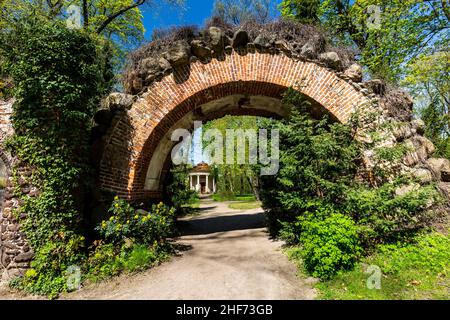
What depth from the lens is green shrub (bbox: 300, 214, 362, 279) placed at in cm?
398

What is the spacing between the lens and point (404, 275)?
3.71 metres

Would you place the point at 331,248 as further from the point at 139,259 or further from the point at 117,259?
the point at 117,259

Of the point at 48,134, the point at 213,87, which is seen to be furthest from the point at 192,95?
the point at 48,134

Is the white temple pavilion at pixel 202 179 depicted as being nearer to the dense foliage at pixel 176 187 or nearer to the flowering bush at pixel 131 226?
the dense foliage at pixel 176 187

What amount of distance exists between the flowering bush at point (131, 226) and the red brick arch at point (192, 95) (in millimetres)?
755

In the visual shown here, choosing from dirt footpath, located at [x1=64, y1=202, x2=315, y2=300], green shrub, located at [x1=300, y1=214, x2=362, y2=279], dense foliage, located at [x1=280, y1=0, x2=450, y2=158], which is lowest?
dirt footpath, located at [x1=64, y1=202, x2=315, y2=300]

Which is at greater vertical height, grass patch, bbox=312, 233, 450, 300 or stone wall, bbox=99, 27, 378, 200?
stone wall, bbox=99, 27, 378, 200

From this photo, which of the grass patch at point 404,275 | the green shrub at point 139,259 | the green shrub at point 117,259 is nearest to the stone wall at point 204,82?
the green shrub at point 117,259

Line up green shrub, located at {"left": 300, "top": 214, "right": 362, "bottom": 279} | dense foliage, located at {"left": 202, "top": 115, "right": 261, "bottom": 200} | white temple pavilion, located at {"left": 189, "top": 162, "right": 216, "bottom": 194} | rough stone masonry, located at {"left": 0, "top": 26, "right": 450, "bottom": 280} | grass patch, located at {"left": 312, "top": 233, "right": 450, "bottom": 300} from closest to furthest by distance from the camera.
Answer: grass patch, located at {"left": 312, "top": 233, "right": 450, "bottom": 300} < green shrub, located at {"left": 300, "top": 214, "right": 362, "bottom": 279} < rough stone masonry, located at {"left": 0, "top": 26, "right": 450, "bottom": 280} < dense foliage, located at {"left": 202, "top": 115, "right": 261, "bottom": 200} < white temple pavilion, located at {"left": 189, "top": 162, "right": 216, "bottom": 194}

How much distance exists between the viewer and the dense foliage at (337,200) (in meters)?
4.14

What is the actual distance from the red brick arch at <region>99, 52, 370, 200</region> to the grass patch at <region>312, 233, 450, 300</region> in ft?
10.1

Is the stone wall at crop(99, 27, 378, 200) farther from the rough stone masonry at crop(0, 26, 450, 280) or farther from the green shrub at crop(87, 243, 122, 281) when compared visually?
the green shrub at crop(87, 243, 122, 281)

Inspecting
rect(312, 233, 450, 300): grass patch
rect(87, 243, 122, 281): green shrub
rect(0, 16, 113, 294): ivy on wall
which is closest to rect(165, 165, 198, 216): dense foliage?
rect(87, 243, 122, 281): green shrub

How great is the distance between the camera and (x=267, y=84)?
633 cm
